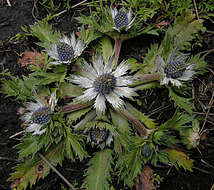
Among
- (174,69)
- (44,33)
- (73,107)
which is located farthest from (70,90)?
(174,69)

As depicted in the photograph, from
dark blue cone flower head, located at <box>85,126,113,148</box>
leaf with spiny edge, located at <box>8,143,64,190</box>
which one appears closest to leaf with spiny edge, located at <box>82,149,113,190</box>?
dark blue cone flower head, located at <box>85,126,113,148</box>

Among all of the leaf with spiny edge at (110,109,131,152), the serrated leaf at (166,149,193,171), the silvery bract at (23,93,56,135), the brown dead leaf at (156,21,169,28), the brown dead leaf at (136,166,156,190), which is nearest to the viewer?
the silvery bract at (23,93,56,135)

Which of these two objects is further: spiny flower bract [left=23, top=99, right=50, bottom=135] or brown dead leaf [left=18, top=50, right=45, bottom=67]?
brown dead leaf [left=18, top=50, right=45, bottom=67]

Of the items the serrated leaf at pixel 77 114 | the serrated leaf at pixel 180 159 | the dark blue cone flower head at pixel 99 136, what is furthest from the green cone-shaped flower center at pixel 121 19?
the serrated leaf at pixel 180 159

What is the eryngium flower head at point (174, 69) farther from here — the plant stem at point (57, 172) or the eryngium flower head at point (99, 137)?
the plant stem at point (57, 172)

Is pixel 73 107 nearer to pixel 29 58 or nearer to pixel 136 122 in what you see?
pixel 136 122

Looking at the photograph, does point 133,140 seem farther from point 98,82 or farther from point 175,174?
point 175,174

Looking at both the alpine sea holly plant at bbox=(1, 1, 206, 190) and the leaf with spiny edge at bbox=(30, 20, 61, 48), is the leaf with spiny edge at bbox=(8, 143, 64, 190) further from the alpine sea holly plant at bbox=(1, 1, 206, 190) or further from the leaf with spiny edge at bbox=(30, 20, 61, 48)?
the leaf with spiny edge at bbox=(30, 20, 61, 48)
